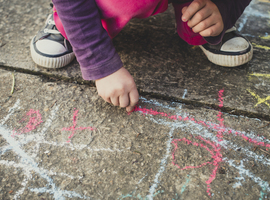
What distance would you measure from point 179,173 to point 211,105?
38 cm

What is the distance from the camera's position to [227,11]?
1.00 metres

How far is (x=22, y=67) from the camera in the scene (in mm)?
1150

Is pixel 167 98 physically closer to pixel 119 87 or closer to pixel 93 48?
pixel 119 87

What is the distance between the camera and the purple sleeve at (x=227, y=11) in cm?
98

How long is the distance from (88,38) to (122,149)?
1.48ft

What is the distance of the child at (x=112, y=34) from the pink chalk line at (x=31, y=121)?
297mm

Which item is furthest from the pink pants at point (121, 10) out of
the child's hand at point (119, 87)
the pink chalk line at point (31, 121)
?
the pink chalk line at point (31, 121)

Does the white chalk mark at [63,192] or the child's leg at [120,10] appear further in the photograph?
the child's leg at [120,10]

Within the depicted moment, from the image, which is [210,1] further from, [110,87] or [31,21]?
[31,21]

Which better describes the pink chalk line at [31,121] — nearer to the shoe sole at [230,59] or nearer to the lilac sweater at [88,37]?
the lilac sweater at [88,37]

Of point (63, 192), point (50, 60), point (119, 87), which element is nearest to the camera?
point (63, 192)

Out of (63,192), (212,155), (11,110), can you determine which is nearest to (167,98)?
(212,155)

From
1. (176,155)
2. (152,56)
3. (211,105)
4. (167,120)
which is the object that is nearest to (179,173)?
(176,155)

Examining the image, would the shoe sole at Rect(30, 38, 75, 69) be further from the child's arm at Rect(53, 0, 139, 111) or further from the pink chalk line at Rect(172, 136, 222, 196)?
the pink chalk line at Rect(172, 136, 222, 196)
